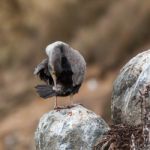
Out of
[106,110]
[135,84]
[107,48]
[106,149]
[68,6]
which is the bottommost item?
[106,149]

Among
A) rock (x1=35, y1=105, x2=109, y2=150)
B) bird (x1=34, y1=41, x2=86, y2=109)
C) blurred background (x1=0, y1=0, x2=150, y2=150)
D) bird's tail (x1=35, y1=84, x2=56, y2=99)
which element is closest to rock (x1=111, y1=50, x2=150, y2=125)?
rock (x1=35, y1=105, x2=109, y2=150)

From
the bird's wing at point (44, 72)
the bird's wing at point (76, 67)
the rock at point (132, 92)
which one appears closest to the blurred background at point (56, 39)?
the bird's wing at point (44, 72)

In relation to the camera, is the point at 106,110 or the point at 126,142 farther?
the point at 106,110

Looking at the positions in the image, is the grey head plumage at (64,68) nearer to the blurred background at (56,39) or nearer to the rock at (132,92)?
the rock at (132,92)

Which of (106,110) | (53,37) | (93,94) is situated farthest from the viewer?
(53,37)

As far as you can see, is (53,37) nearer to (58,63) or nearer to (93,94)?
(93,94)

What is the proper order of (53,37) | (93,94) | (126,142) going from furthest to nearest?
(53,37)
(93,94)
(126,142)

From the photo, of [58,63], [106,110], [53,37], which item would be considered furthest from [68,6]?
[58,63]
